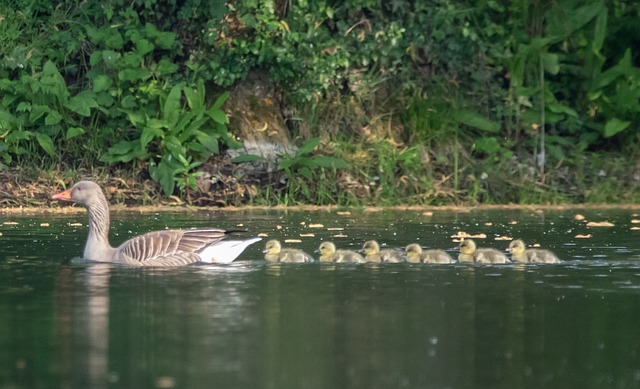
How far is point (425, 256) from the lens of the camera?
44.9 feet

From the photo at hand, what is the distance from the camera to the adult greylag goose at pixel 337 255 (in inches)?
544

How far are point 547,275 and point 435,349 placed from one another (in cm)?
400

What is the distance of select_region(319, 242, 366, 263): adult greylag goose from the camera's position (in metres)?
13.8

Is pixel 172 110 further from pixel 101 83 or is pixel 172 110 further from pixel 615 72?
pixel 615 72

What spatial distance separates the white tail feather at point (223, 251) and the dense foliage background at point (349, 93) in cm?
704

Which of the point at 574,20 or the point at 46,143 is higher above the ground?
the point at 574,20

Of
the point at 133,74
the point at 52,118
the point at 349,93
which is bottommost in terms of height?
the point at 52,118

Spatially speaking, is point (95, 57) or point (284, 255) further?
point (95, 57)

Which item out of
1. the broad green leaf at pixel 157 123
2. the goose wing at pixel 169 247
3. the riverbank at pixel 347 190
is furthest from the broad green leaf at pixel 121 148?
the goose wing at pixel 169 247

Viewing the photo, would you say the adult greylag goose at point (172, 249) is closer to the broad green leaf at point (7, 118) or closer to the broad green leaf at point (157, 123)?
the broad green leaf at point (157, 123)

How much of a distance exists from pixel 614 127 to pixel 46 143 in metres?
8.75

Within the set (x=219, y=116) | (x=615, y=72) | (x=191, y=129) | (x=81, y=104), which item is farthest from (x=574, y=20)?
(x=81, y=104)

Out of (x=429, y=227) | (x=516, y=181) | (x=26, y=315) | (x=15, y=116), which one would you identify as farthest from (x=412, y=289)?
(x=15, y=116)

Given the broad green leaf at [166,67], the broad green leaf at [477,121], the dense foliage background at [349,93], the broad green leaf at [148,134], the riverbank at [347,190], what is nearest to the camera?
the broad green leaf at [148,134]
